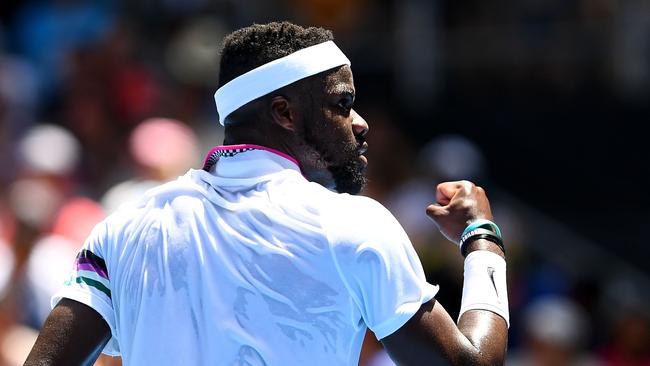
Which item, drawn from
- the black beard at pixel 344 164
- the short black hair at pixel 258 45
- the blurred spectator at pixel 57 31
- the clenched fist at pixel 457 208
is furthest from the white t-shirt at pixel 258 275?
the blurred spectator at pixel 57 31

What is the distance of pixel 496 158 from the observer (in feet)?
34.0

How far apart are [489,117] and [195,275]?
25.0ft

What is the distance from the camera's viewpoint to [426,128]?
10578mm

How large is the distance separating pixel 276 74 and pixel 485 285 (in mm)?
767

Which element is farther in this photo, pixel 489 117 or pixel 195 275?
pixel 489 117

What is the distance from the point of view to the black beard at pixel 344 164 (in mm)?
3350

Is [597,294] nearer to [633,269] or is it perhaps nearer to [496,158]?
[633,269]

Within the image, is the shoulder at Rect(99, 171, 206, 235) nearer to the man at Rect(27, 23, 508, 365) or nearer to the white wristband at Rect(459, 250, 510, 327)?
the man at Rect(27, 23, 508, 365)

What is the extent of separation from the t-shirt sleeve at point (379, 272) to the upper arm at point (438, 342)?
3cm

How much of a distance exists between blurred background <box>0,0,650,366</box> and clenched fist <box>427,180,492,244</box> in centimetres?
348

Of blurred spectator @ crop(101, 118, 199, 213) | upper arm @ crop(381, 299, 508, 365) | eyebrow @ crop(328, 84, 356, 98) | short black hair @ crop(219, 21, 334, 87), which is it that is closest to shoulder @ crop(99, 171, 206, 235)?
short black hair @ crop(219, 21, 334, 87)

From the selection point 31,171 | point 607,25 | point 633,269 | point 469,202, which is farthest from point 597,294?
point 469,202

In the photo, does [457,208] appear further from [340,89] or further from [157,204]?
[157,204]

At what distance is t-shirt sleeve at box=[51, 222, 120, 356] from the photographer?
10.8 ft
